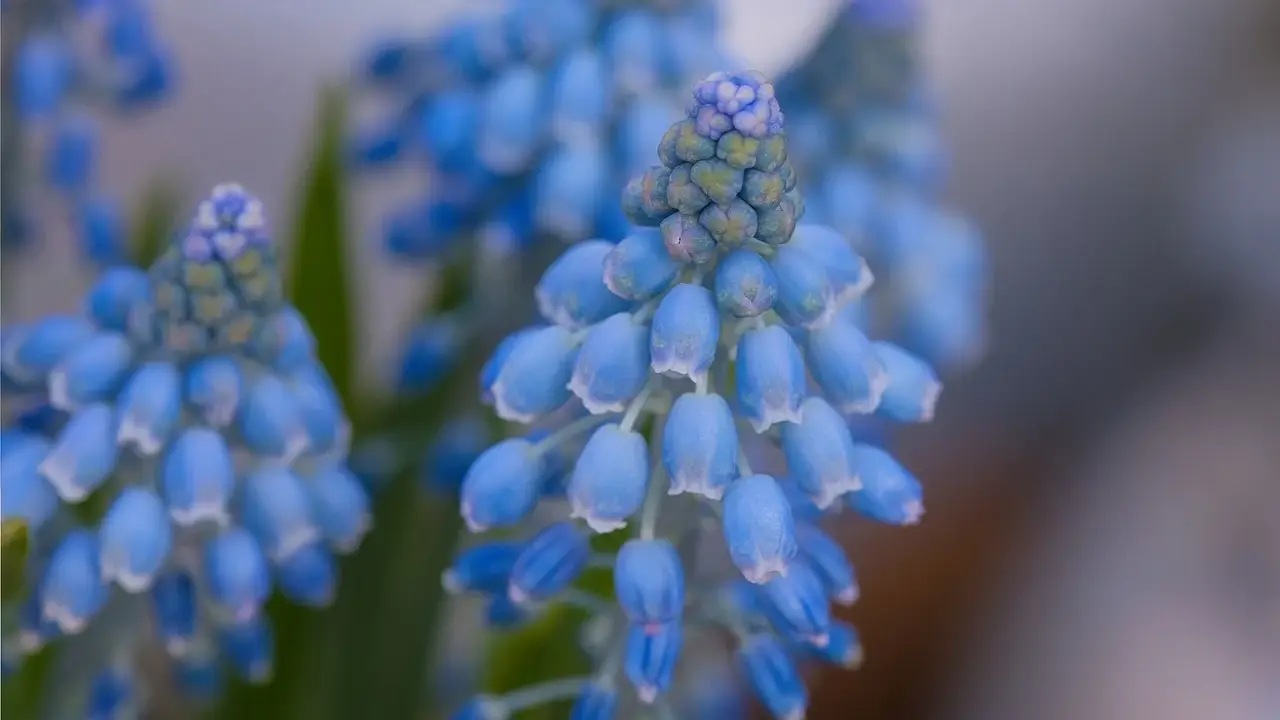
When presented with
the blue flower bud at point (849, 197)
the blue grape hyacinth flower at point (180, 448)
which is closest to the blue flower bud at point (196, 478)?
the blue grape hyacinth flower at point (180, 448)

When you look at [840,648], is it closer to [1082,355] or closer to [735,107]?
[735,107]

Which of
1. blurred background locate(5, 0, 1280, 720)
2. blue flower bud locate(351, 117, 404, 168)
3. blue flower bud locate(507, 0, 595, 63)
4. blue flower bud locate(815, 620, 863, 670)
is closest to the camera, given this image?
blue flower bud locate(815, 620, 863, 670)

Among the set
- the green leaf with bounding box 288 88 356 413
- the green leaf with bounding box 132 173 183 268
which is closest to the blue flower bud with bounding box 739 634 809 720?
the green leaf with bounding box 288 88 356 413

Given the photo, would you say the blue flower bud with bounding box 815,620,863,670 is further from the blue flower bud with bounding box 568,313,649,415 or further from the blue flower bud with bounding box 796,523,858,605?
the blue flower bud with bounding box 568,313,649,415

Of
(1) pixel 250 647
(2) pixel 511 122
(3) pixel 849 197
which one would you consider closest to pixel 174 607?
(1) pixel 250 647

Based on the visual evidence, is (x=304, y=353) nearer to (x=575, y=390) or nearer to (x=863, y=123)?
(x=575, y=390)

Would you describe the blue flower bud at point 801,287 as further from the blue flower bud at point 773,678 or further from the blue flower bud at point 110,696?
the blue flower bud at point 110,696

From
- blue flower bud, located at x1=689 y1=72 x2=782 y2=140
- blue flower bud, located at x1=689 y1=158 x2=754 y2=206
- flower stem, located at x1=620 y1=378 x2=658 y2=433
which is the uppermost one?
blue flower bud, located at x1=689 y1=72 x2=782 y2=140
